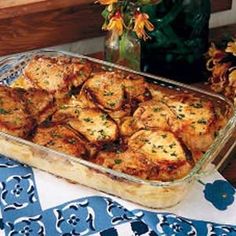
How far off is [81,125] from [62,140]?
0.18ft

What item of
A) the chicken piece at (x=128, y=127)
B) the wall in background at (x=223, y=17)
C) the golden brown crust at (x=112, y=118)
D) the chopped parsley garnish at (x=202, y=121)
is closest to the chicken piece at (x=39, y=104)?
the golden brown crust at (x=112, y=118)

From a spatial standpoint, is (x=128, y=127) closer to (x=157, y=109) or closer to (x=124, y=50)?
(x=157, y=109)

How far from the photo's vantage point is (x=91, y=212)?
0.91m

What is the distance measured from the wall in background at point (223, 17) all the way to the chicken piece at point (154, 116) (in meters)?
0.48

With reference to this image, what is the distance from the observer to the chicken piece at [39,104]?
1.01 metres

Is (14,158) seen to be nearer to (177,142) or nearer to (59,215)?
(59,215)

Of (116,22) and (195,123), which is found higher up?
(116,22)

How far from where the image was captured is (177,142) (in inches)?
36.6

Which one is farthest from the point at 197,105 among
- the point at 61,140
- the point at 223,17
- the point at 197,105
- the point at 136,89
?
the point at 223,17

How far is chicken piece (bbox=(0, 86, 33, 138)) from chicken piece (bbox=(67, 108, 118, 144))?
2.5 inches

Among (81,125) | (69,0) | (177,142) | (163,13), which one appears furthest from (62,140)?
(69,0)

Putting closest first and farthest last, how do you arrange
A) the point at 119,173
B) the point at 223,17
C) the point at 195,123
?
the point at 119,173 → the point at 195,123 → the point at 223,17

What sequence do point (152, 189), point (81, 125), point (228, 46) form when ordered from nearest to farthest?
1. point (152, 189)
2. point (81, 125)
3. point (228, 46)

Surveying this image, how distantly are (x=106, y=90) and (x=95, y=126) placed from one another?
3.5 inches
